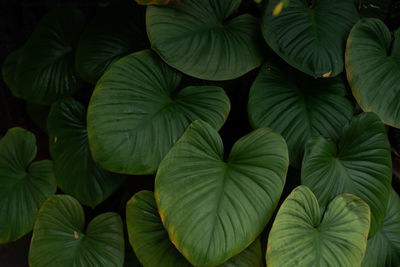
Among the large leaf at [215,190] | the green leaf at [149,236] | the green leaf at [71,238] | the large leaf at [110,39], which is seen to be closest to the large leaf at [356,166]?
the large leaf at [215,190]

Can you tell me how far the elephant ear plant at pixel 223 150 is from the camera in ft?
2.79

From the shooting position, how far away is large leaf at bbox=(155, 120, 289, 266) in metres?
0.80

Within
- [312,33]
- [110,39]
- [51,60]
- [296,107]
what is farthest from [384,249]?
[51,60]

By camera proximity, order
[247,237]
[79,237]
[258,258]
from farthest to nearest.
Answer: [79,237] < [258,258] < [247,237]

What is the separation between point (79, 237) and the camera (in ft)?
3.46

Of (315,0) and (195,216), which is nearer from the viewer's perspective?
(195,216)

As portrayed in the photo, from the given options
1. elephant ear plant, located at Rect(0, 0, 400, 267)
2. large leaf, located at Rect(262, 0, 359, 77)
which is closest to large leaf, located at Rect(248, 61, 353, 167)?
elephant ear plant, located at Rect(0, 0, 400, 267)

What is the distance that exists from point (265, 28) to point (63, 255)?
947mm

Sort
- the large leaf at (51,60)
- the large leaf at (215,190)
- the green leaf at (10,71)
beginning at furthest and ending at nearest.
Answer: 1. the green leaf at (10,71)
2. the large leaf at (51,60)
3. the large leaf at (215,190)

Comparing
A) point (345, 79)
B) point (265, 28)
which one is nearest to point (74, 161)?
point (265, 28)

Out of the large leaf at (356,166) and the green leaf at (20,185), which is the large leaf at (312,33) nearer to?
the large leaf at (356,166)

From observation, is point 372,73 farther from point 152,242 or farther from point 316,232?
point 152,242

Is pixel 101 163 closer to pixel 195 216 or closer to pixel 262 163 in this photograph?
pixel 195 216

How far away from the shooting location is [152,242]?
95 cm
